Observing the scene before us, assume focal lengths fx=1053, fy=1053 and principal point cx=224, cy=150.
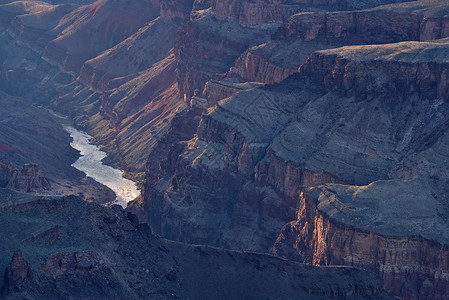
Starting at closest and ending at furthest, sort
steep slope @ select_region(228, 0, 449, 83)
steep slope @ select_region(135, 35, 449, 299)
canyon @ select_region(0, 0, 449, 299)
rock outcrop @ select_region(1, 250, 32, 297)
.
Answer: rock outcrop @ select_region(1, 250, 32, 297) < canyon @ select_region(0, 0, 449, 299) < steep slope @ select_region(135, 35, 449, 299) < steep slope @ select_region(228, 0, 449, 83)

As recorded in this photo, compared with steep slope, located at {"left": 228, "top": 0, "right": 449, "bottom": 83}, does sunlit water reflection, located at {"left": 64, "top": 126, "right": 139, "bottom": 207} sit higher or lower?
lower

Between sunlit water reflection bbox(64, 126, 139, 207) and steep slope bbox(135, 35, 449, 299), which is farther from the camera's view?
sunlit water reflection bbox(64, 126, 139, 207)

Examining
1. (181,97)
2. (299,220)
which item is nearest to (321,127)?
(299,220)

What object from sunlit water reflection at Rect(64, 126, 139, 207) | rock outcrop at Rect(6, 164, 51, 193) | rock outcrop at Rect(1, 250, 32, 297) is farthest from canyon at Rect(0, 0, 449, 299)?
sunlit water reflection at Rect(64, 126, 139, 207)

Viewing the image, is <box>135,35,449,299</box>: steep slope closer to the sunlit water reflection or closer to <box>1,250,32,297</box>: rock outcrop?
the sunlit water reflection

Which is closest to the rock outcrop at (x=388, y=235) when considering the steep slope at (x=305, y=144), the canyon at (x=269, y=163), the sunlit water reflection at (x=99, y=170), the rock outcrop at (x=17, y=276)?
the canyon at (x=269, y=163)

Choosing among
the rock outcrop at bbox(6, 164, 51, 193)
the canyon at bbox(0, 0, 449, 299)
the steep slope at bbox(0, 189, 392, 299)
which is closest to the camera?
the steep slope at bbox(0, 189, 392, 299)

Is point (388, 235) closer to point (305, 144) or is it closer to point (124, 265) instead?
point (305, 144)
